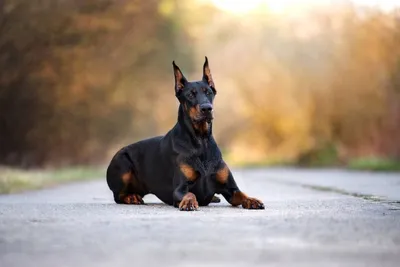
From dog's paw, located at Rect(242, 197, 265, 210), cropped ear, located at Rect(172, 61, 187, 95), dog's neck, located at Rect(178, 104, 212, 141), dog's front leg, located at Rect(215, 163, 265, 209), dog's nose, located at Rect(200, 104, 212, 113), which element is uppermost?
cropped ear, located at Rect(172, 61, 187, 95)

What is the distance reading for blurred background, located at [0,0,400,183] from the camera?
23906mm

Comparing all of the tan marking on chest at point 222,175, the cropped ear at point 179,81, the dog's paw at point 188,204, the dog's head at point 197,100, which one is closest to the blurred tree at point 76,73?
the cropped ear at point 179,81

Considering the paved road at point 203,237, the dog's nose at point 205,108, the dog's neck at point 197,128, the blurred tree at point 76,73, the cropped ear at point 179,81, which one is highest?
the blurred tree at point 76,73

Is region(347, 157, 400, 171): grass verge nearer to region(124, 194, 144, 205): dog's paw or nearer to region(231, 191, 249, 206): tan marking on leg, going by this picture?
region(124, 194, 144, 205): dog's paw

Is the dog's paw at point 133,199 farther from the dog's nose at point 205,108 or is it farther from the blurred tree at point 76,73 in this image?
the blurred tree at point 76,73

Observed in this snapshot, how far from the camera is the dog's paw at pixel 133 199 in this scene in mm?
10867

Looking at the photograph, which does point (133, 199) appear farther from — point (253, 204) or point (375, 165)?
point (375, 165)

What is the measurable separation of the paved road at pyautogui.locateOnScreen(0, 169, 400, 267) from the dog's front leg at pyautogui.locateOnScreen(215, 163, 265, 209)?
269 mm

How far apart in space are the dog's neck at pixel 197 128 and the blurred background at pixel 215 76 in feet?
37.8

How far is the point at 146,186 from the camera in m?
10.7

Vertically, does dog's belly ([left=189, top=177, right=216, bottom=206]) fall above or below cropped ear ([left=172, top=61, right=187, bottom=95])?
below

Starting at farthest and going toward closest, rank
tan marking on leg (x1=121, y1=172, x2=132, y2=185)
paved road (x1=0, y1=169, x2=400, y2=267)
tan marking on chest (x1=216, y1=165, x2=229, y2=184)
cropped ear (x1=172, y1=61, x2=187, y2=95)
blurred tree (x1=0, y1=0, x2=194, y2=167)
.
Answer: blurred tree (x1=0, y1=0, x2=194, y2=167), tan marking on leg (x1=121, y1=172, x2=132, y2=185), cropped ear (x1=172, y1=61, x2=187, y2=95), tan marking on chest (x1=216, y1=165, x2=229, y2=184), paved road (x1=0, y1=169, x2=400, y2=267)

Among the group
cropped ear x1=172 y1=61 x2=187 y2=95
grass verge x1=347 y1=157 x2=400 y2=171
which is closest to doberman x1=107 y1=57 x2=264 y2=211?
cropped ear x1=172 y1=61 x2=187 y2=95

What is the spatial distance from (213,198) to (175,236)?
415cm
